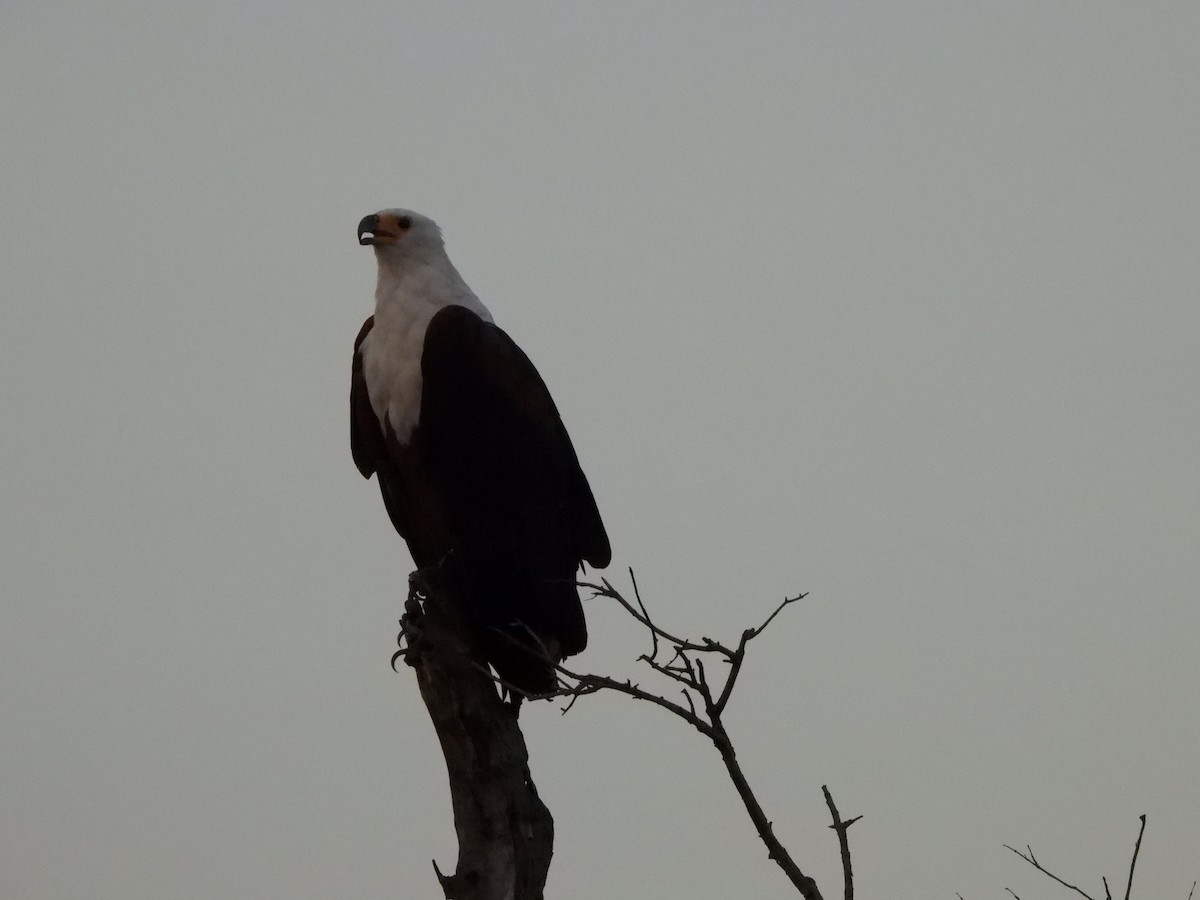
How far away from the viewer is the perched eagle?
3.69 meters

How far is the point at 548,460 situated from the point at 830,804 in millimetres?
1663

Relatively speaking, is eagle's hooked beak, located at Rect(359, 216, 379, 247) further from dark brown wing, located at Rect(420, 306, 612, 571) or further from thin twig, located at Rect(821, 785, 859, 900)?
thin twig, located at Rect(821, 785, 859, 900)

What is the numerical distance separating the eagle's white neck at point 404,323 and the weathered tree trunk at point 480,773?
0.57 m

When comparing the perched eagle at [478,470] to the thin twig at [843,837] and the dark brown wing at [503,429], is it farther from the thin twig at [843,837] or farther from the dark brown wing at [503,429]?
the thin twig at [843,837]

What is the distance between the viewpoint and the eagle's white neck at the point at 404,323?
3.73 meters

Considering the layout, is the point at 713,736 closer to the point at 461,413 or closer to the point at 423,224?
the point at 461,413

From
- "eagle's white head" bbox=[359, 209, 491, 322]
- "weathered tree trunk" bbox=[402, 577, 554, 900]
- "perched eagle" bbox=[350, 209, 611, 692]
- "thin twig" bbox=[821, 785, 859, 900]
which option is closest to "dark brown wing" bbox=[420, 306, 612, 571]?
"perched eagle" bbox=[350, 209, 611, 692]

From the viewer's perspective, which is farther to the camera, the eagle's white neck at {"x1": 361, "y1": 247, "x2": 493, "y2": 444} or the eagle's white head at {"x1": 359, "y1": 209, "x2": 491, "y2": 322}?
the eagle's white head at {"x1": 359, "y1": 209, "x2": 491, "y2": 322}

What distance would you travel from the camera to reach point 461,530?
3.73m

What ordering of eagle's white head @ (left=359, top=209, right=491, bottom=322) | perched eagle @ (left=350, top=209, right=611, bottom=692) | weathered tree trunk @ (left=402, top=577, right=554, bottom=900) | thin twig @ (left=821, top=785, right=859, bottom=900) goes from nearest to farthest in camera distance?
thin twig @ (left=821, top=785, right=859, bottom=900)
weathered tree trunk @ (left=402, top=577, right=554, bottom=900)
perched eagle @ (left=350, top=209, right=611, bottom=692)
eagle's white head @ (left=359, top=209, right=491, bottom=322)

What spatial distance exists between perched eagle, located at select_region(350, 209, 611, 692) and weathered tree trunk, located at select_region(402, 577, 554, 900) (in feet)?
0.55

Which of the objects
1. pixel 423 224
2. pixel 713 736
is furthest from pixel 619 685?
pixel 423 224

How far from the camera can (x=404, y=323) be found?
3.83 metres

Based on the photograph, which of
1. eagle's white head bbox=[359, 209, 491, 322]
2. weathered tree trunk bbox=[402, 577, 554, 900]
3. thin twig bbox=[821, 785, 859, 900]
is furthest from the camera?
eagle's white head bbox=[359, 209, 491, 322]
